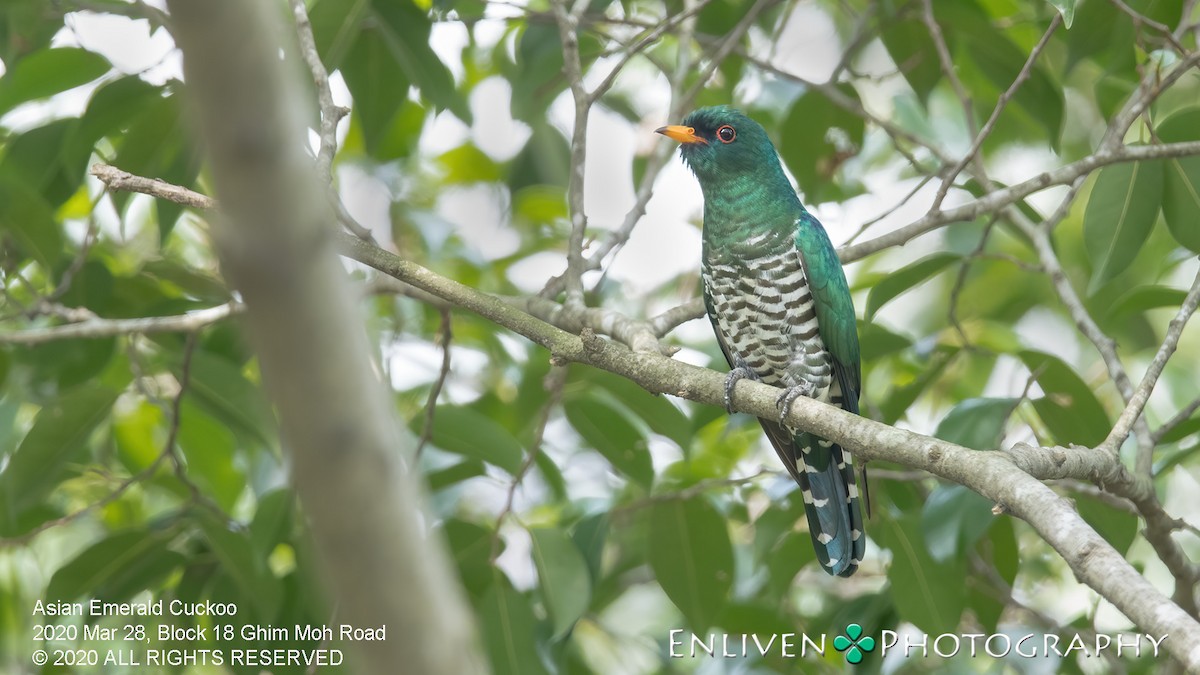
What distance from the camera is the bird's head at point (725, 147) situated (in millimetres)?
3922

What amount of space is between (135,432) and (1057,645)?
348 cm

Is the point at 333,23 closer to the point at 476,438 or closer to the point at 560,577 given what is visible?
the point at 476,438

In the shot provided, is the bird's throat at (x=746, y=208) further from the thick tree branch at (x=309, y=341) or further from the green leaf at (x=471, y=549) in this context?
the thick tree branch at (x=309, y=341)

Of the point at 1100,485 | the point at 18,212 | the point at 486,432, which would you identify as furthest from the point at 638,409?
the point at 18,212

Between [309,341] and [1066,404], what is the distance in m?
2.95

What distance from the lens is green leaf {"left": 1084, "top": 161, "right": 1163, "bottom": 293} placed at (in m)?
3.13

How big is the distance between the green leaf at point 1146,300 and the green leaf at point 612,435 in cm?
148

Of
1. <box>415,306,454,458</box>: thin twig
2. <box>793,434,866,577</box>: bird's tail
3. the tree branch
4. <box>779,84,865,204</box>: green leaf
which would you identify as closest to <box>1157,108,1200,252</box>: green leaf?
<box>779,84,865,204</box>: green leaf

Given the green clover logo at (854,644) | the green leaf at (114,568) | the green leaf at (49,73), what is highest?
the green clover logo at (854,644)

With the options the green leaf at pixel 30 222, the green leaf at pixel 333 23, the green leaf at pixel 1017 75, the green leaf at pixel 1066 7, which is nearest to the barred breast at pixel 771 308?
the green leaf at pixel 1017 75

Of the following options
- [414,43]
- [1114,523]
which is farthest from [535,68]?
[1114,523]

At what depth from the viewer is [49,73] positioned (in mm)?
3455

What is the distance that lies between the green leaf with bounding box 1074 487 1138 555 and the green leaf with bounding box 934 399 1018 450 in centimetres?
29

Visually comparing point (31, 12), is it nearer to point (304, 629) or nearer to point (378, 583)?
point (304, 629)
